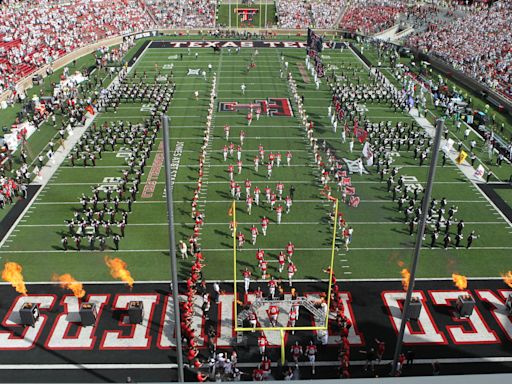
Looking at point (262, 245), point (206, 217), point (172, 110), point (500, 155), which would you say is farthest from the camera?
point (172, 110)

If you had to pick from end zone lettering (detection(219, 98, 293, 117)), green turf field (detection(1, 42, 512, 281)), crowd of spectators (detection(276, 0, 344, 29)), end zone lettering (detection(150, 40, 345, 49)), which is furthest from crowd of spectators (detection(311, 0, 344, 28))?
green turf field (detection(1, 42, 512, 281))

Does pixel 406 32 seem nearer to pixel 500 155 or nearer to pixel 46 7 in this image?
pixel 500 155

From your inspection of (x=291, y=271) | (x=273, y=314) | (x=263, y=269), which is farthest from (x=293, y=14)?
(x=273, y=314)

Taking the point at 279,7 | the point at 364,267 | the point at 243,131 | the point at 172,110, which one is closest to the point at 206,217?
the point at 364,267

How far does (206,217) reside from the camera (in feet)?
67.2

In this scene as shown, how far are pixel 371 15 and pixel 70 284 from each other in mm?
55127

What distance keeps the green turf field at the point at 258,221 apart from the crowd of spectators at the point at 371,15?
31146 millimetres

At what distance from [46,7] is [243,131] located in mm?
38382

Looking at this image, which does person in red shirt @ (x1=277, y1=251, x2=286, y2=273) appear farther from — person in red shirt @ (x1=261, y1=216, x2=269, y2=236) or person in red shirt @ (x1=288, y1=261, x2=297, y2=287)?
person in red shirt @ (x1=261, y1=216, x2=269, y2=236)

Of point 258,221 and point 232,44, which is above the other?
point 232,44

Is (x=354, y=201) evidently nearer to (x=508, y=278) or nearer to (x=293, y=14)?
(x=508, y=278)

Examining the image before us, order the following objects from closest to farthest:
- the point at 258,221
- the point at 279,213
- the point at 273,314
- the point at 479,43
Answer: the point at 273,314
the point at 279,213
the point at 258,221
the point at 479,43

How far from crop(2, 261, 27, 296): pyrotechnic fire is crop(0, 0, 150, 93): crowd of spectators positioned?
845 inches

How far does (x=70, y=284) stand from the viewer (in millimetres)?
16391
